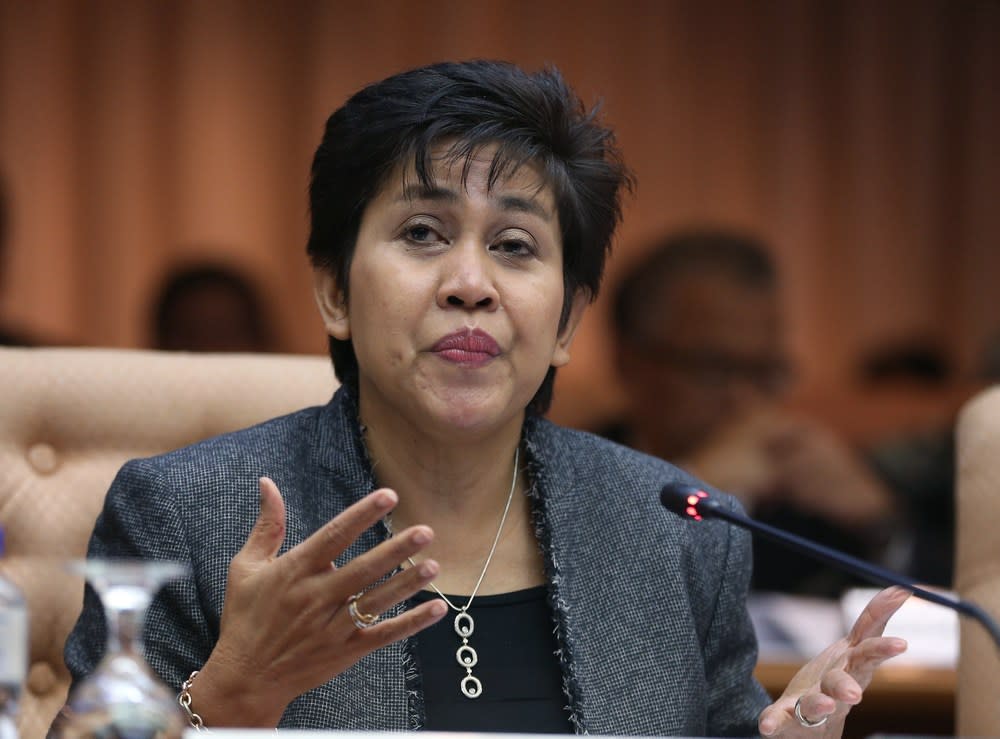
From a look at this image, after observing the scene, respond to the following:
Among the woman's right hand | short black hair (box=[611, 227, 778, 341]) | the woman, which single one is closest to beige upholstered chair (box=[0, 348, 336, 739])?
the woman

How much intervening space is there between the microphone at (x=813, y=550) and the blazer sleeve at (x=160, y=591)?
514 millimetres

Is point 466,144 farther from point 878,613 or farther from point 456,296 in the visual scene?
point 878,613

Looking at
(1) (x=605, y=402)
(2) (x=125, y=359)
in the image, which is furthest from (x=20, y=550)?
(1) (x=605, y=402)

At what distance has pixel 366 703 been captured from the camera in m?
1.46

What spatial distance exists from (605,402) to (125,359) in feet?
9.84

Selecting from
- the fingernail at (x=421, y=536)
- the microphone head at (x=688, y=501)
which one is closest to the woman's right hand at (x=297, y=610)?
the fingernail at (x=421, y=536)

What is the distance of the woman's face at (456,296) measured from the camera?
1.50 metres

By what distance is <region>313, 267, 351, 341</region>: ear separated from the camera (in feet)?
5.41

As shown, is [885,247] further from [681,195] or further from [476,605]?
[476,605]

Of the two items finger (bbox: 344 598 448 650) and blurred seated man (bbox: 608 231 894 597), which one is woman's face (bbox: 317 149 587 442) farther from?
blurred seated man (bbox: 608 231 894 597)

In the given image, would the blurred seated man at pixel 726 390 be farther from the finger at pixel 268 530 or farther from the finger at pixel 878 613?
the finger at pixel 268 530

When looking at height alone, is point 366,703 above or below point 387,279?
below

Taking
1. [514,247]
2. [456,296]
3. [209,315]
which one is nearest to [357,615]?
[456,296]

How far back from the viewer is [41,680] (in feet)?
5.58
